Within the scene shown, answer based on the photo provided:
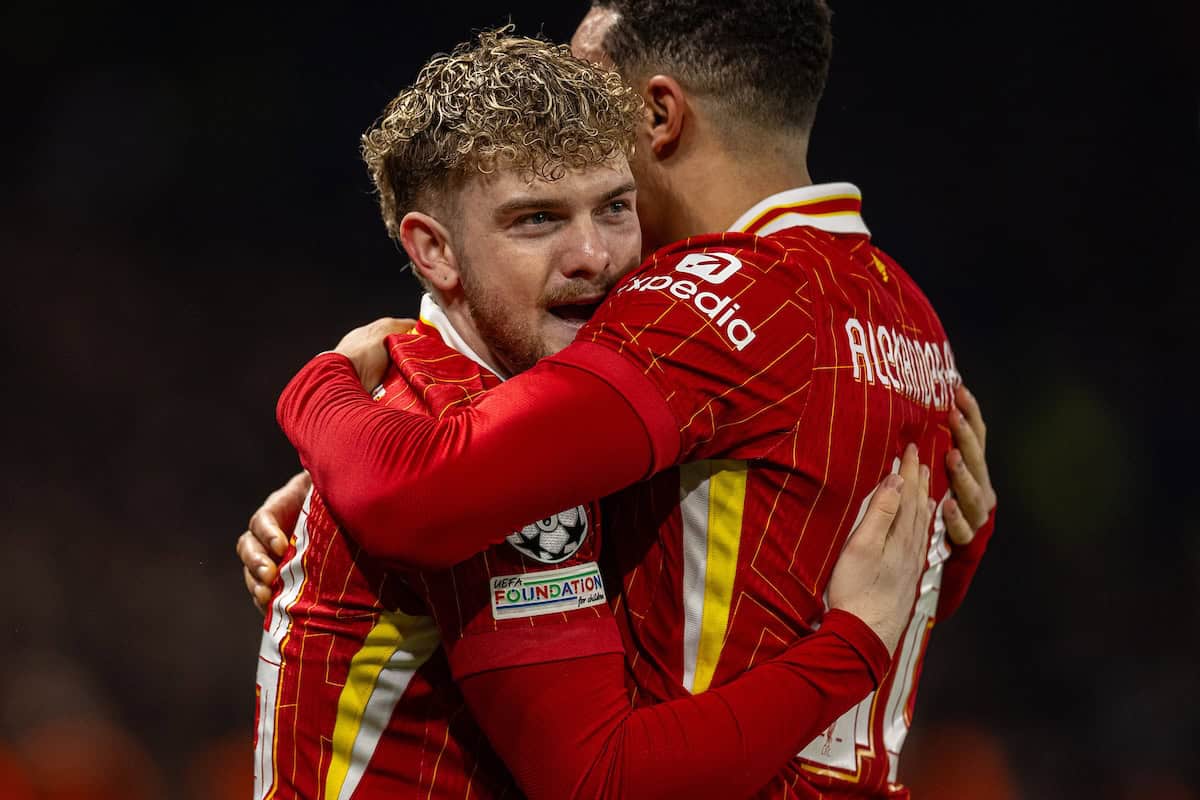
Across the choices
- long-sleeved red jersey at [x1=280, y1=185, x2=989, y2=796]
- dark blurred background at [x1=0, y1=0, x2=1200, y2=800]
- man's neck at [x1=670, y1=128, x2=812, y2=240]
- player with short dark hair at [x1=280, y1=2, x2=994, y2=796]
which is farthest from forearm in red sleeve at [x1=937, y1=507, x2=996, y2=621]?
dark blurred background at [x1=0, y1=0, x2=1200, y2=800]

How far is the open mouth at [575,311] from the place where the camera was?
1.32m

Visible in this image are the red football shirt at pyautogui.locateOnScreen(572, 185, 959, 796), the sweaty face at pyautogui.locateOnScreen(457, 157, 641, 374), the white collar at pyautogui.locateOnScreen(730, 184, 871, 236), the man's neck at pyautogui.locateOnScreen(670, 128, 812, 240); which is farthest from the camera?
the man's neck at pyautogui.locateOnScreen(670, 128, 812, 240)

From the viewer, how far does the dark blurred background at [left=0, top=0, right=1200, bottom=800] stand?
3.25 m

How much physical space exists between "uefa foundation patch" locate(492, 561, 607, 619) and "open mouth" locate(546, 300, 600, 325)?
0.32m

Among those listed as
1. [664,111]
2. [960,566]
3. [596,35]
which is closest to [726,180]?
[664,111]

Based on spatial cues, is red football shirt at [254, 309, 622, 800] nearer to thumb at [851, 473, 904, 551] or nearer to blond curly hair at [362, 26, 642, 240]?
blond curly hair at [362, 26, 642, 240]

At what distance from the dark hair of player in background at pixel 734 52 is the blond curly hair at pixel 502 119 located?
24 centimetres

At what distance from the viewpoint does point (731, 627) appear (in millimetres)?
1230

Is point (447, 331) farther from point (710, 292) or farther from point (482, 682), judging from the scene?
point (482, 682)

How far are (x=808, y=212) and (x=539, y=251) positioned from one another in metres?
0.39

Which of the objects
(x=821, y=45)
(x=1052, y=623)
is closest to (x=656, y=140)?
(x=821, y=45)

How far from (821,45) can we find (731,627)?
34.4 inches

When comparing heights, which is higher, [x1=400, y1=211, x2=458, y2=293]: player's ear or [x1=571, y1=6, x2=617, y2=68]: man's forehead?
[x1=571, y1=6, x2=617, y2=68]: man's forehead

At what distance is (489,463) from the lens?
3.46ft
